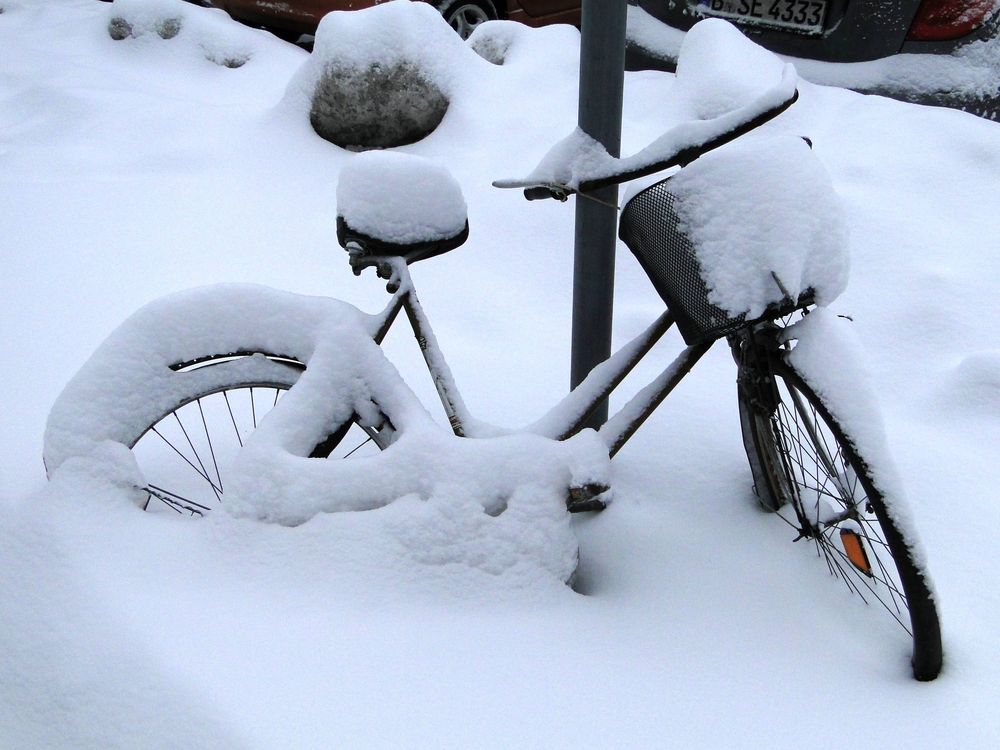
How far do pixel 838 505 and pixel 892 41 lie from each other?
6.98 ft

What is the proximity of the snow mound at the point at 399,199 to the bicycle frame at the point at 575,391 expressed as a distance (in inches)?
2.9

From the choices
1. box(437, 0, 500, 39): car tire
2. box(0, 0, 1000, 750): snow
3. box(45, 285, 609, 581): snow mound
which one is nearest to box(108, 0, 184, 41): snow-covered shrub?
box(437, 0, 500, 39): car tire

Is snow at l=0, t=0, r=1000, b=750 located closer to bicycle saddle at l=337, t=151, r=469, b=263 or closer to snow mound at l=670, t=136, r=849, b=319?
bicycle saddle at l=337, t=151, r=469, b=263

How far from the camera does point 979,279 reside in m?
2.51

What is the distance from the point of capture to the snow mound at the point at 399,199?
166cm

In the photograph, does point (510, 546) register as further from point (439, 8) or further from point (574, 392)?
point (439, 8)

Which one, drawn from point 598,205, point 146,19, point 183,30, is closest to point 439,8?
point 183,30

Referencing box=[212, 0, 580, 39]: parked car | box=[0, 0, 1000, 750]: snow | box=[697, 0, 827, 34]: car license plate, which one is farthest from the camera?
box=[212, 0, 580, 39]: parked car

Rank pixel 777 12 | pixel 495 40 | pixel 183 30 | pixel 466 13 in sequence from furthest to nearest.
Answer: pixel 466 13 → pixel 183 30 → pixel 495 40 → pixel 777 12

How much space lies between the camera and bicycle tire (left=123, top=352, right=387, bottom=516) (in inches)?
71.6

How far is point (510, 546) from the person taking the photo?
154 cm

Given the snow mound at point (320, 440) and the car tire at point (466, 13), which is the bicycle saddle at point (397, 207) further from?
the car tire at point (466, 13)

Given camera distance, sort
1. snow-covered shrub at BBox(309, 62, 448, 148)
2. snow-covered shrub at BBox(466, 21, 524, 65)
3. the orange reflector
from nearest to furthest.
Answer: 1. the orange reflector
2. snow-covered shrub at BBox(309, 62, 448, 148)
3. snow-covered shrub at BBox(466, 21, 524, 65)

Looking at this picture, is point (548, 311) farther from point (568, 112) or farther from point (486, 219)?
point (568, 112)
